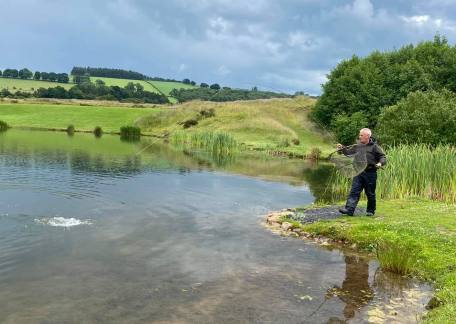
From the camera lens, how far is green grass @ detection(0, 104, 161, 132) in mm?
86312

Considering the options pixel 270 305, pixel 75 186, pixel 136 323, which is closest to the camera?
pixel 136 323

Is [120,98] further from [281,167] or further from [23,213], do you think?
[23,213]

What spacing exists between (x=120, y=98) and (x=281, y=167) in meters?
99.6

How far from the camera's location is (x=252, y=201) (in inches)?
940

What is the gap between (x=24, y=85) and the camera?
136125mm

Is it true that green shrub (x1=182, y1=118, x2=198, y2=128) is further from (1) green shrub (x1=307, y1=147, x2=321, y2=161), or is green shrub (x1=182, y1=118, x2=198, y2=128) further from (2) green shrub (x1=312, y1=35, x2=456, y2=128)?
(1) green shrub (x1=307, y1=147, x2=321, y2=161)

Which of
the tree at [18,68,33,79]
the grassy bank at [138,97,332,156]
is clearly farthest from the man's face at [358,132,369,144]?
the tree at [18,68,33,79]

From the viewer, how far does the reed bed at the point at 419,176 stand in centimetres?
2220

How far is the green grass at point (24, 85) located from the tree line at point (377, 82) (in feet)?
295

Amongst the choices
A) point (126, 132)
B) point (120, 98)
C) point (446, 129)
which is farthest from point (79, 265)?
point (120, 98)

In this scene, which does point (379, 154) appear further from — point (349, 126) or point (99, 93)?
point (99, 93)

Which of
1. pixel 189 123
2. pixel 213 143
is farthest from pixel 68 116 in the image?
pixel 213 143

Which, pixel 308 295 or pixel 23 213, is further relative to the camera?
pixel 23 213

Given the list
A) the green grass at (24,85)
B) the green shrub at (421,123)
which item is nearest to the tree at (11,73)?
the green grass at (24,85)
